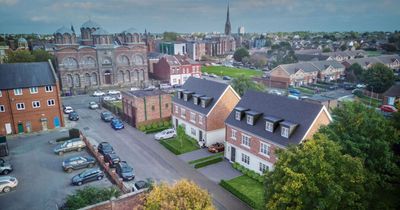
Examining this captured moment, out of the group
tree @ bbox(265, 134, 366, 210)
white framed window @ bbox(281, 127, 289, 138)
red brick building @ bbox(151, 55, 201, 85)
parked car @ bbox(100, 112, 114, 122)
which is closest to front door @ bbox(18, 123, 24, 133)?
parked car @ bbox(100, 112, 114, 122)

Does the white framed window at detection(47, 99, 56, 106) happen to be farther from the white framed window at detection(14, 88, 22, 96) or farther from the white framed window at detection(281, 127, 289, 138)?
the white framed window at detection(281, 127, 289, 138)

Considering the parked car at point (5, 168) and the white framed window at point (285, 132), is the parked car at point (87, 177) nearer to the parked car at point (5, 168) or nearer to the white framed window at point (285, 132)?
the parked car at point (5, 168)

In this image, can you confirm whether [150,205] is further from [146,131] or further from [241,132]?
[146,131]

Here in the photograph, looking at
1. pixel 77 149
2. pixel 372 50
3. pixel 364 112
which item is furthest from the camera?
pixel 372 50

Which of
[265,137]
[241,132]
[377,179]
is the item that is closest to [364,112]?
[377,179]

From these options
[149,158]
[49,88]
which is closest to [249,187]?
[149,158]

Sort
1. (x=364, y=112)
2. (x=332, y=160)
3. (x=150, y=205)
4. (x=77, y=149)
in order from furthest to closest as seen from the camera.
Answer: (x=77, y=149)
(x=364, y=112)
(x=332, y=160)
(x=150, y=205)

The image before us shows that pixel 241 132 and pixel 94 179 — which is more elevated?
pixel 241 132

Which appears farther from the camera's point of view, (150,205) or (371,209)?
(371,209)
